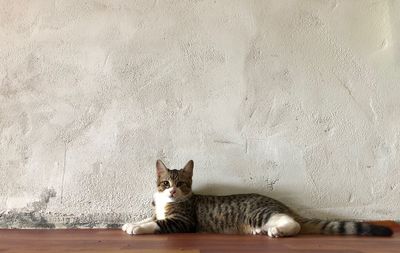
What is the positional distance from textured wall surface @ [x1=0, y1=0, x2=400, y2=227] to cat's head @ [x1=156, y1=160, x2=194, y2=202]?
12 centimetres

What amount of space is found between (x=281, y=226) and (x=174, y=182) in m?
0.58

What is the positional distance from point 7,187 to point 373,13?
7.50 feet

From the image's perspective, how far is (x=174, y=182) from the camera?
81.5 inches

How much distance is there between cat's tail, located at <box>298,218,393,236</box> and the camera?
1.85 meters

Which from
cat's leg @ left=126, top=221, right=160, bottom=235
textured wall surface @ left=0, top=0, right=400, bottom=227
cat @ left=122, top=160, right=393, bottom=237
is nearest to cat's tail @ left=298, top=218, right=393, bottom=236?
cat @ left=122, top=160, right=393, bottom=237

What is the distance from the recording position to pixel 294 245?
1.61 metres

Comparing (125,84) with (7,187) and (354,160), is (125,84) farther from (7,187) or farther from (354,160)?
(354,160)

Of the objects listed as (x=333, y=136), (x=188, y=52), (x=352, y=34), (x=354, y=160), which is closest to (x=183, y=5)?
(x=188, y=52)

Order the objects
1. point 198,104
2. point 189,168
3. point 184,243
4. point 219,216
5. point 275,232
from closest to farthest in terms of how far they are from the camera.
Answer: point 184,243 < point 275,232 < point 219,216 < point 189,168 < point 198,104

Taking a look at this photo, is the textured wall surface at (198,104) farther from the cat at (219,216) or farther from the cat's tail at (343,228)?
the cat's tail at (343,228)

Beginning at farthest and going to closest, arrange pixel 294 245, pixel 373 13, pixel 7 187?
pixel 373 13, pixel 7 187, pixel 294 245

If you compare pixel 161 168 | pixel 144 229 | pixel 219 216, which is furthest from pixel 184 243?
pixel 161 168

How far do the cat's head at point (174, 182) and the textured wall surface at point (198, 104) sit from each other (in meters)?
0.12

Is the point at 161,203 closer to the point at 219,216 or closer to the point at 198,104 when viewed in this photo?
the point at 219,216
